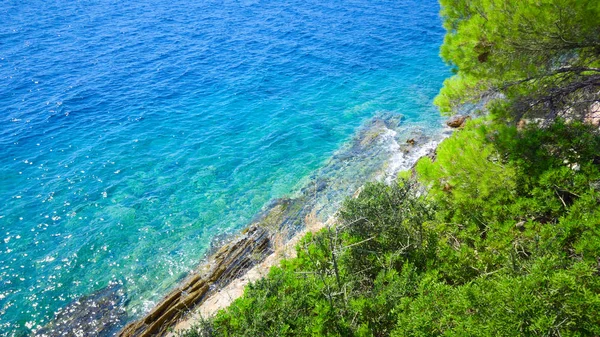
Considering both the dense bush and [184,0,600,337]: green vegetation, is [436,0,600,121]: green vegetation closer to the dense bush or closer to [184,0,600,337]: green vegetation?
[184,0,600,337]: green vegetation

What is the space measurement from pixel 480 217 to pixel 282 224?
9637 mm

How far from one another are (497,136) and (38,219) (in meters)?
20.4

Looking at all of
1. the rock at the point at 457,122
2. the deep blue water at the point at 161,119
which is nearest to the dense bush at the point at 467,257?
the deep blue water at the point at 161,119

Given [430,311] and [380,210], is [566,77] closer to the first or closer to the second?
[380,210]

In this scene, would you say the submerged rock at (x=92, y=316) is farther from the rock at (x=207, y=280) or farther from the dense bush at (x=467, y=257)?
the dense bush at (x=467, y=257)

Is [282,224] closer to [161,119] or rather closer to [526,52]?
[526,52]

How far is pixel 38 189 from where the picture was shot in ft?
65.8

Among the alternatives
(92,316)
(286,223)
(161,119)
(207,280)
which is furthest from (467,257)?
(161,119)

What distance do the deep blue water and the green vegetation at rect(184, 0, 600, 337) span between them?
8.58 metres

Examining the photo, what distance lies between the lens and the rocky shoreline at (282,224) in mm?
13672

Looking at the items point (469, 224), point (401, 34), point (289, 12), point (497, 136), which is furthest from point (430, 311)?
point (289, 12)

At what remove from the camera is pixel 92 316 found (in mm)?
Result: 14141

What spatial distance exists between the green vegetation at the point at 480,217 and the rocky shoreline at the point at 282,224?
12.1ft

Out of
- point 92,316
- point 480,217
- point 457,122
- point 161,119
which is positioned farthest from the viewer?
point 161,119
